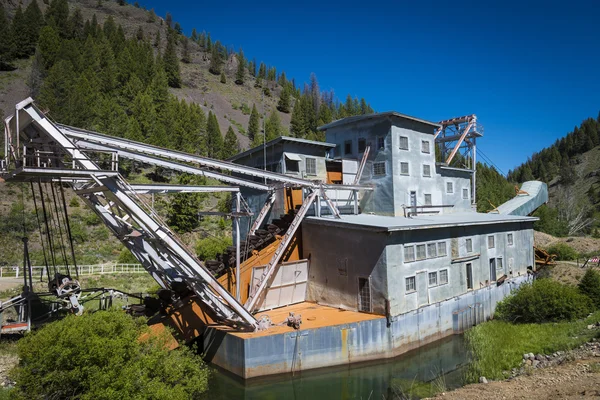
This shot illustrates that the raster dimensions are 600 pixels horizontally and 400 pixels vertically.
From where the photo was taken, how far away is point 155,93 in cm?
7831

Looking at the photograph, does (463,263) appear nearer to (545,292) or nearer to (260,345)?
(545,292)

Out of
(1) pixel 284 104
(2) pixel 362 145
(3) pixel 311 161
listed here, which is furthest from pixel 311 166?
(1) pixel 284 104

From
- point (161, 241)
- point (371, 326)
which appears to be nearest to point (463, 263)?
point (371, 326)

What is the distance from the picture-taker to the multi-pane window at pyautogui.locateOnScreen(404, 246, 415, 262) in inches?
730

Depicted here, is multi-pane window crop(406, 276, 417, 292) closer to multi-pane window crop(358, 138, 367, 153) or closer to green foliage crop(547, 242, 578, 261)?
multi-pane window crop(358, 138, 367, 153)

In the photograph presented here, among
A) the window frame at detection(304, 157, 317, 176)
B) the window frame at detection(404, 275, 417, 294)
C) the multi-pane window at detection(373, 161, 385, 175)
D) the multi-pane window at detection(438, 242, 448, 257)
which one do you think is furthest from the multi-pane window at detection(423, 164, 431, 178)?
the window frame at detection(404, 275, 417, 294)

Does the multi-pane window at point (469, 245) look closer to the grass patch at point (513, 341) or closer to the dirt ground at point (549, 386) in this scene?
the grass patch at point (513, 341)

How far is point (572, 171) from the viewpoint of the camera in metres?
105

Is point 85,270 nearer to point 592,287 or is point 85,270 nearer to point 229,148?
point 592,287

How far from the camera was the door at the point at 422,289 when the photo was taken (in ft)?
62.1

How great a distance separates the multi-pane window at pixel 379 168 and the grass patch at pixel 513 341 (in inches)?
399

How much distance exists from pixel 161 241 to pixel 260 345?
5319mm

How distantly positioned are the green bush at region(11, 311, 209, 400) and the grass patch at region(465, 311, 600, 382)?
37.7ft

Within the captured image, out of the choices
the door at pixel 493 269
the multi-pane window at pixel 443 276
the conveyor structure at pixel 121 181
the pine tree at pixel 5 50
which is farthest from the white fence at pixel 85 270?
the pine tree at pixel 5 50
